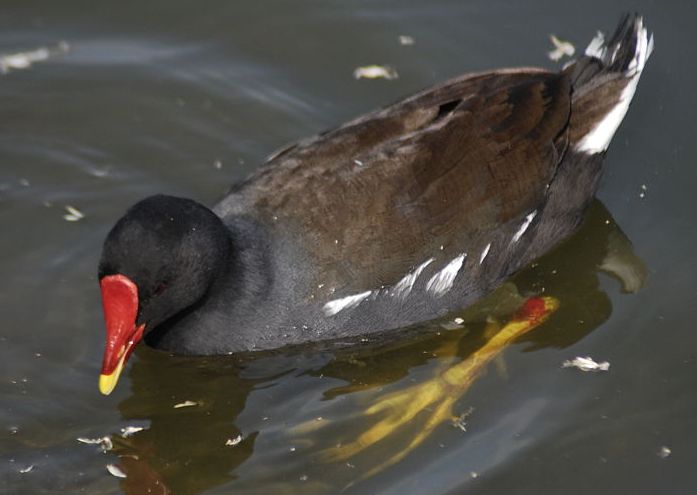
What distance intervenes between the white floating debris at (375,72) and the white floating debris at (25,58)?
76.4 inches

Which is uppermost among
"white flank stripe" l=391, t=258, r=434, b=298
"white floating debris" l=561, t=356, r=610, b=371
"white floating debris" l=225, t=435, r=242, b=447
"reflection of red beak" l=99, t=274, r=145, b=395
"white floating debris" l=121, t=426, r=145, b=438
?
"white flank stripe" l=391, t=258, r=434, b=298

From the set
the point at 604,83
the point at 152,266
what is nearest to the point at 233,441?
the point at 152,266

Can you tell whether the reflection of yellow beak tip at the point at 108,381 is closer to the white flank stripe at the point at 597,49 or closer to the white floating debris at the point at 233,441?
the white floating debris at the point at 233,441

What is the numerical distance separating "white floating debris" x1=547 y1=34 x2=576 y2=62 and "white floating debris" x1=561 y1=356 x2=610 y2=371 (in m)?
2.48

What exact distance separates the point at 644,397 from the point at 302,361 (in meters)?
1.68

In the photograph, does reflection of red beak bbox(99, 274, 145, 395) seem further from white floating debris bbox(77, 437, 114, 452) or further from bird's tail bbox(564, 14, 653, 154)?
bird's tail bbox(564, 14, 653, 154)

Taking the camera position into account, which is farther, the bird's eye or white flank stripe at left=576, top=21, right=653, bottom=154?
white flank stripe at left=576, top=21, right=653, bottom=154

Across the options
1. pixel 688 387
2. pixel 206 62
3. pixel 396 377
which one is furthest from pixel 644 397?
pixel 206 62

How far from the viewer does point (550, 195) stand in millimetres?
6301

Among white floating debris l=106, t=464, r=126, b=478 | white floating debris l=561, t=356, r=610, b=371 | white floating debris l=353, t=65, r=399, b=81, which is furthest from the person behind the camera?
white floating debris l=353, t=65, r=399, b=81

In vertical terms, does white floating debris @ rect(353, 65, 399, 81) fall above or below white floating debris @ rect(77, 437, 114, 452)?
above

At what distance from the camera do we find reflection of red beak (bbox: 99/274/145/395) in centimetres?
516

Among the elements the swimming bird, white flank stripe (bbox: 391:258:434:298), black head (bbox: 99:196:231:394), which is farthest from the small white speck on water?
black head (bbox: 99:196:231:394)

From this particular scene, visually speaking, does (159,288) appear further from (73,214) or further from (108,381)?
(73,214)
